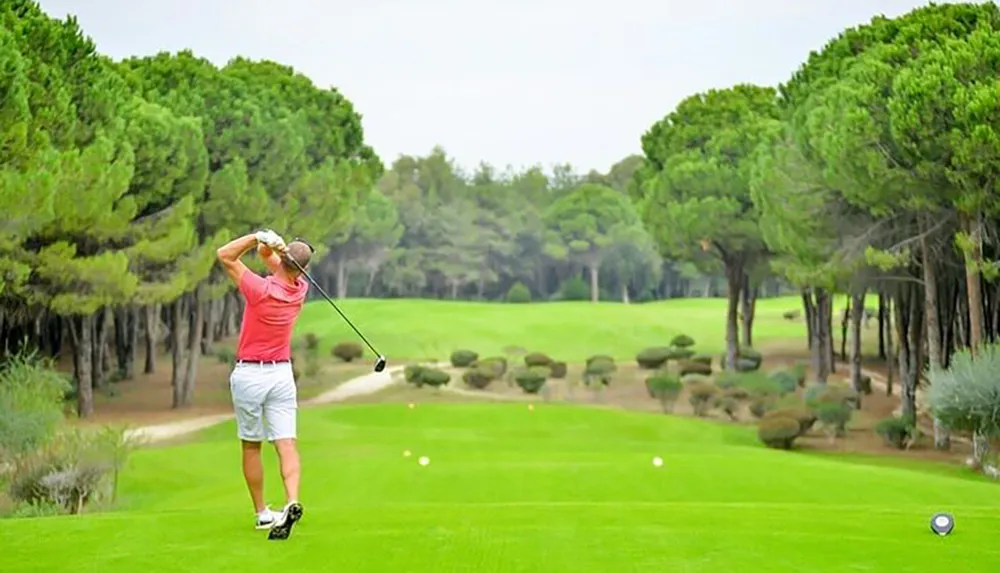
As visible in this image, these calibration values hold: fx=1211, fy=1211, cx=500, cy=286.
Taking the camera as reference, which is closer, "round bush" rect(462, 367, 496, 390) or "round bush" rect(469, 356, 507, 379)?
"round bush" rect(462, 367, 496, 390)

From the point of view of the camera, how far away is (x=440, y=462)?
63.0 feet

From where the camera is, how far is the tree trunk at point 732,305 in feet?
165

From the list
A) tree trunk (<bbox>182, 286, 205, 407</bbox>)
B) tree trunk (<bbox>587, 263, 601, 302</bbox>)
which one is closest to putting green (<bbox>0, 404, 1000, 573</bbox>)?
tree trunk (<bbox>182, 286, 205, 407</bbox>)

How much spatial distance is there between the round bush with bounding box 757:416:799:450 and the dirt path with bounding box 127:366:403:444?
10261 mm

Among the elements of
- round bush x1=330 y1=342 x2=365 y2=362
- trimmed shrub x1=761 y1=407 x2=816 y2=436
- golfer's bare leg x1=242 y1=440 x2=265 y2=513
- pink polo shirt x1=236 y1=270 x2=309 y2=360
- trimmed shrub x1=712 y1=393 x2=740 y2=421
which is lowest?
trimmed shrub x1=712 y1=393 x2=740 y2=421

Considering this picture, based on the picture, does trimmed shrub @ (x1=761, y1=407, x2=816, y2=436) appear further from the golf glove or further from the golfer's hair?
the golf glove

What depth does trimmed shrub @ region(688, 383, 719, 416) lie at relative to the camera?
40.7m

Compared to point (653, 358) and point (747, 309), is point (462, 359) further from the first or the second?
point (747, 309)

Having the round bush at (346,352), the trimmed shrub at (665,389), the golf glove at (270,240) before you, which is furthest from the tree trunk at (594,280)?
the golf glove at (270,240)

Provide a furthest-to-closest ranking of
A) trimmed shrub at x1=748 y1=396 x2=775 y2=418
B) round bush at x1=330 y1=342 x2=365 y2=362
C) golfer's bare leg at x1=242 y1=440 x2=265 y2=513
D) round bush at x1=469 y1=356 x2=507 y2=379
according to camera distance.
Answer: round bush at x1=330 y1=342 x2=365 y2=362
round bush at x1=469 y1=356 x2=507 y2=379
trimmed shrub at x1=748 y1=396 x2=775 y2=418
golfer's bare leg at x1=242 y1=440 x2=265 y2=513

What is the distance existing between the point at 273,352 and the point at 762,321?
72565 mm

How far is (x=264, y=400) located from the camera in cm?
849

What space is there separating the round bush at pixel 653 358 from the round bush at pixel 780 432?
2338cm

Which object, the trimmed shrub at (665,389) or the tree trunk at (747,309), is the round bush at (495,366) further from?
the tree trunk at (747,309)
